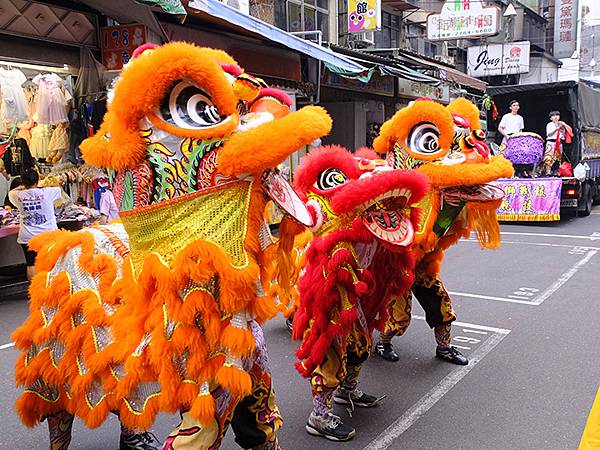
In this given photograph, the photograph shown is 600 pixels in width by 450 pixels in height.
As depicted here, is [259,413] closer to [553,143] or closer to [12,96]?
[12,96]

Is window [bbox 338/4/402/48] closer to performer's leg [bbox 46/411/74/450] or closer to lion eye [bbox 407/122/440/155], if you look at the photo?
lion eye [bbox 407/122/440/155]

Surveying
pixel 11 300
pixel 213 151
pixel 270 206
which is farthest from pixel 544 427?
pixel 11 300

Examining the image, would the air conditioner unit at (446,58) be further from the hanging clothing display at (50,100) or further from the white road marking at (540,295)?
the hanging clothing display at (50,100)

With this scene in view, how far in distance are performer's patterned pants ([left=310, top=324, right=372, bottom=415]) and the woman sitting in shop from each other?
4.50 m

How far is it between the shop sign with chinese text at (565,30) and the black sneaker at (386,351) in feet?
99.5

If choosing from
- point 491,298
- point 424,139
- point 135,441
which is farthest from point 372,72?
point 135,441

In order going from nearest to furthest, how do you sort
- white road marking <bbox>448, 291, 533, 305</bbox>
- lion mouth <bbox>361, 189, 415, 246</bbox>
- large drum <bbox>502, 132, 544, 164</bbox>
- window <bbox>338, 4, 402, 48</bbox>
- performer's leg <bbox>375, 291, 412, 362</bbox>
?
lion mouth <bbox>361, 189, 415, 246</bbox>
performer's leg <bbox>375, 291, 412, 362</bbox>
white road marking <bbox>448, 291, 533, 305</bbox>
large drum <bbox>502, 132, 544, 164</bbox>
window <bbox>338, 4, 402, 48</bbox>

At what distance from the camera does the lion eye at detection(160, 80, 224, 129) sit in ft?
6.85

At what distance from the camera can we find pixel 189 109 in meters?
2.11

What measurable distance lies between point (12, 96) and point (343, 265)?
5257mm

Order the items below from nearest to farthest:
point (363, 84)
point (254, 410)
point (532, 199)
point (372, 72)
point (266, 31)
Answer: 1. point (254, 410)
2. point (266, 31)
3. point (372, 72)
4. point (532, 199)
5. point (363, 84)

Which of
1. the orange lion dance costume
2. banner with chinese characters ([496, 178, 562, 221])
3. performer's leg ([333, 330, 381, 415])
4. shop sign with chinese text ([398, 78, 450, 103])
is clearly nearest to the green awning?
banner with chinese characters ([496, 178, 562, 221])

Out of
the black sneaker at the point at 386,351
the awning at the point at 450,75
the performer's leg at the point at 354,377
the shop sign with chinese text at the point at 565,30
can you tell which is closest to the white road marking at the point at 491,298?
the black sneaker at the point at 386,351

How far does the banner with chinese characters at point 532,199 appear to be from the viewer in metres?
11.7
